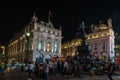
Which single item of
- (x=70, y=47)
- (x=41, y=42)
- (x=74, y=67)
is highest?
(x=41, y=42)

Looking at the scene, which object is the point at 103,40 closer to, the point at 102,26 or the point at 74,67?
the point at 102,26

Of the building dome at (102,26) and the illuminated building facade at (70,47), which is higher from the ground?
the building dome at (102,26)

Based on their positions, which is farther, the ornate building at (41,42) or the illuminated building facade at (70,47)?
the illuminated building facade at (70,47)

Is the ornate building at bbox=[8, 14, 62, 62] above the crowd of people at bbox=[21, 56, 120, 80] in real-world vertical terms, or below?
above

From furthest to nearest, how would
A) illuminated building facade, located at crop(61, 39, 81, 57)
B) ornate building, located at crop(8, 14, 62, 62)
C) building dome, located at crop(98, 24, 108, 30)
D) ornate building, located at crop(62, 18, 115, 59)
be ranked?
illuminated building facade, located at crop(61, 39, 81, 57)
building dome, located at crop(98, 24, 108, 30)
ornate building, located at crop(62, 18, 115, 59)
ornate building, located at crop(8, 14, 62, 62)

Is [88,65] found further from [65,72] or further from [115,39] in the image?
[115,39]

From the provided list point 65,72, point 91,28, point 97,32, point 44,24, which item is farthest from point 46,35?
point 65,72

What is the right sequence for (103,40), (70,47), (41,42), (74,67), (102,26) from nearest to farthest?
(74,67) → (41,42) → (103,40) → (102,26) → (70,47)

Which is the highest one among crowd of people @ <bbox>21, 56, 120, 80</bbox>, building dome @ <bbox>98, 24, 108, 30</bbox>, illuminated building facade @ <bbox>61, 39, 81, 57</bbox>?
Result: building dome @ <bbox>98, 24, 108, 30</bbox>

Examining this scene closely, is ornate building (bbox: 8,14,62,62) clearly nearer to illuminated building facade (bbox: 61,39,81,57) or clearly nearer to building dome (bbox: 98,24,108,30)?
building dome (bbox: 98,24,108,30)

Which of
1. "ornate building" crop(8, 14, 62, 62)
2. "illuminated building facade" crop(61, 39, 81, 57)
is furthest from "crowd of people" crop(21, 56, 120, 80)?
"illuminated building facade" crop(61, 39, 81, 57)

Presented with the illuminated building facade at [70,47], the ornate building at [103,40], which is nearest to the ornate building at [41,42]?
the ornate building at [103,40]

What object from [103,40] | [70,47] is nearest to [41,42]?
[103,40]

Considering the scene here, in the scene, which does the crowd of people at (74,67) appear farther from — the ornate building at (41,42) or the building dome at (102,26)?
the building dome at (102,26)
